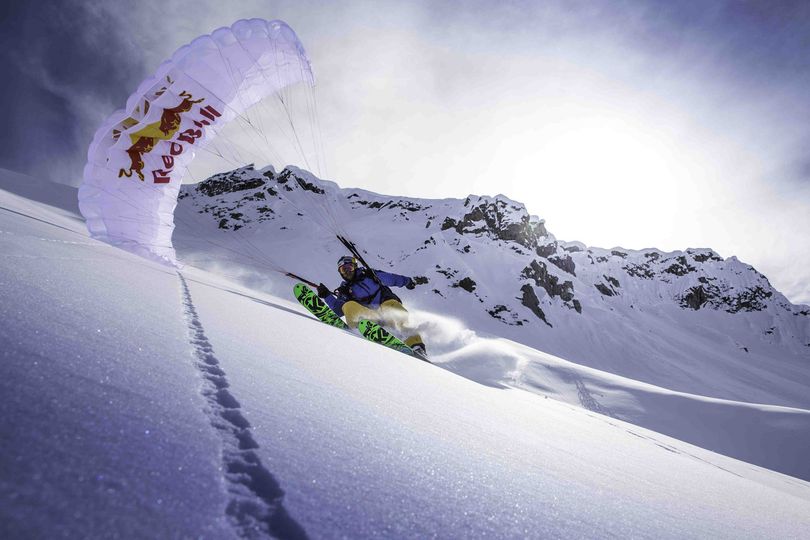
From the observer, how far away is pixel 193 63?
7500mm

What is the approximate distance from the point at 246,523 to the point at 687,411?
1346 centimetres

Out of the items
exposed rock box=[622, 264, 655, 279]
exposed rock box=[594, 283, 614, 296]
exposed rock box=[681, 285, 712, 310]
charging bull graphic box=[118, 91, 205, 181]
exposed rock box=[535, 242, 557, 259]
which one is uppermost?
exposed rock box=[622, 264, 655, 279]

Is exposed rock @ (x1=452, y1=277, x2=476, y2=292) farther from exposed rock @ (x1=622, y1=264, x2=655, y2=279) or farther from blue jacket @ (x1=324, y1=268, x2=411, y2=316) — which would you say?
exposed rock @ (x1=622, y1=264, x2=655, y2=279)

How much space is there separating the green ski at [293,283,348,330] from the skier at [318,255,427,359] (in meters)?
0.38

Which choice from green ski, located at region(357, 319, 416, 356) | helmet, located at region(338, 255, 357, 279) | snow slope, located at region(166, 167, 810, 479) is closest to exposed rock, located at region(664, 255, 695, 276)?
snow slope, located at region(166, 167, 810, 479)

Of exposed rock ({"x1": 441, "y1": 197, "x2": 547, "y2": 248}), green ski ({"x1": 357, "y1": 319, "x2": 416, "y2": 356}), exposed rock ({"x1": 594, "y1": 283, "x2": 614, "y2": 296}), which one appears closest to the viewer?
green ski ({"x1": 357, "y1": 319, "x2": 416, "y2": 356})

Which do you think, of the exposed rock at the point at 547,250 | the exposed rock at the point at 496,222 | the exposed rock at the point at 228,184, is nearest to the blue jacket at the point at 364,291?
the exposed rock at the point at 496,222

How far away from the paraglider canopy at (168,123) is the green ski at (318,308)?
303 cm

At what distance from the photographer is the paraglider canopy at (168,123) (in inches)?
287

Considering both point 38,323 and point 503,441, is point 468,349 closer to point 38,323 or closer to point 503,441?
point 503,441

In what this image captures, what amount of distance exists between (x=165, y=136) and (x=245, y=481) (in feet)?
31.0

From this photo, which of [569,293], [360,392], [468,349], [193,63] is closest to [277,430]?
[360,392]

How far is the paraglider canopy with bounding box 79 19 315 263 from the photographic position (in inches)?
287

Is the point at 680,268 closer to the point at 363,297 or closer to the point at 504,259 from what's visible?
the point at 504,259
